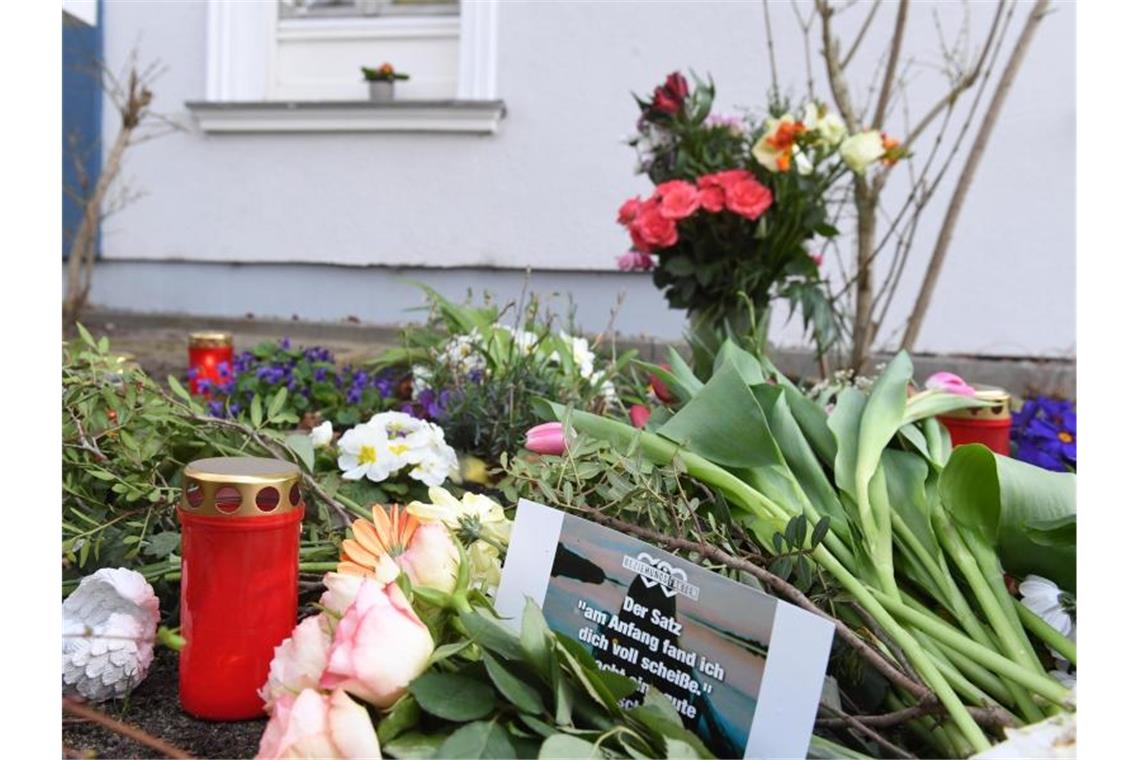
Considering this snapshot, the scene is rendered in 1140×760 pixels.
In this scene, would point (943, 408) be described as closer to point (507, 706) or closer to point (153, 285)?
point (507, 706)

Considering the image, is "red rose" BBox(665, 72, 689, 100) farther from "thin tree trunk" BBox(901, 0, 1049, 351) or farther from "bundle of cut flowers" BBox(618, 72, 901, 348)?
"thin tree trunk" BBox(901, 0, 1049, 351)

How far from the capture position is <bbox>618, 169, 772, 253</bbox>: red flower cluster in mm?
2176

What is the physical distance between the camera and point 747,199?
7.13ft

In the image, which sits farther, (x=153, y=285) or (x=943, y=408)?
(x=153, y=285)

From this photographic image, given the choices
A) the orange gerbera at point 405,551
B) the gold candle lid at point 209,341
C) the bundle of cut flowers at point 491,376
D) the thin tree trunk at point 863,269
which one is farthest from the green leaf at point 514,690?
the thin tree trunk at point 863,269

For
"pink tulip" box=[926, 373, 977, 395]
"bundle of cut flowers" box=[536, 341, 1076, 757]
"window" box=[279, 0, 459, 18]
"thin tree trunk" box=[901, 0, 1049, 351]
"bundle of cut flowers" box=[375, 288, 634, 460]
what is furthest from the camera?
"window" box=[279, 0, 459, 18]

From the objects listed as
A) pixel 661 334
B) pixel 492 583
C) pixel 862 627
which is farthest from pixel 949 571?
pixel 661 334

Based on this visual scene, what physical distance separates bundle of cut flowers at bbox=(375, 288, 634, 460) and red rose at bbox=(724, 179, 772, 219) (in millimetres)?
433

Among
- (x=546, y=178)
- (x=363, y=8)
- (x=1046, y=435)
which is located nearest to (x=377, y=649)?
(x=1046, y=435)

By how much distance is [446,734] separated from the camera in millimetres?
751

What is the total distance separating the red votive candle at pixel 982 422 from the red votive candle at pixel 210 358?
1.45 m

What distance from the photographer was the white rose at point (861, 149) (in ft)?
7.36

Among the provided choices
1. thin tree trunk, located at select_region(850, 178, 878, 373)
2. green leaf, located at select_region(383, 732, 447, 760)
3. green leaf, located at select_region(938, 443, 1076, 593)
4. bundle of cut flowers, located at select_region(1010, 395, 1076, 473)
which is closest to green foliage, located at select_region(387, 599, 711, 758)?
green leaf, located at select_region(383, 732, 447, 760)
